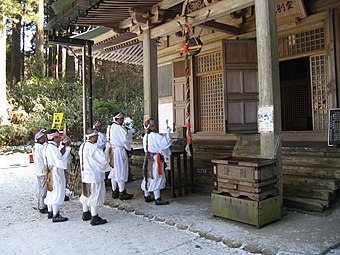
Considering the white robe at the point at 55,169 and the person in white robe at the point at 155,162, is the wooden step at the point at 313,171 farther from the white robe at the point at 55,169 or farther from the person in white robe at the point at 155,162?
the white robe at the point at 55,169

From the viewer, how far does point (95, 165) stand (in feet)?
16.1

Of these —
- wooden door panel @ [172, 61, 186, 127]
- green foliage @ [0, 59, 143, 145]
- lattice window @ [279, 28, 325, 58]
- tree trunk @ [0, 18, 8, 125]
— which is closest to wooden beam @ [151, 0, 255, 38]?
lattice window @ [279, 28, 325, 58]

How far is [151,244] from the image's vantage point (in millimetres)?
3904

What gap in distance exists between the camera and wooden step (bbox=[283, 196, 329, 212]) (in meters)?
4.56

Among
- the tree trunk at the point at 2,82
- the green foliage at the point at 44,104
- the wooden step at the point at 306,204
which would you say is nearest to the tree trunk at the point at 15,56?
the green foliage at the point at 44,104

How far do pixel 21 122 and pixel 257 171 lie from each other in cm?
1662

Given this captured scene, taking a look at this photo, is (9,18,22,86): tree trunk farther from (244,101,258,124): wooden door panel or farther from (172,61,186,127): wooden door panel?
(244,101,258,124): wooden door panel

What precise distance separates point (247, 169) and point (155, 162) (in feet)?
6.78

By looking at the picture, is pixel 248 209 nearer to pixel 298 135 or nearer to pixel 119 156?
pixel 119 156

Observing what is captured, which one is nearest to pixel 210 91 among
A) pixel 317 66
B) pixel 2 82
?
pixel 317 66

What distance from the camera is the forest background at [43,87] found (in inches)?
→ 682

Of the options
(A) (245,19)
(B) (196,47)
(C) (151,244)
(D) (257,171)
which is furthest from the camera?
(A) (245,19)

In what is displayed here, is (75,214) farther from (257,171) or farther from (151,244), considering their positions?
(257,171)

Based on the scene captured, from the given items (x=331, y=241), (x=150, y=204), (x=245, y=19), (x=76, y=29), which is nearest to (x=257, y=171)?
(x=331, y=241)
